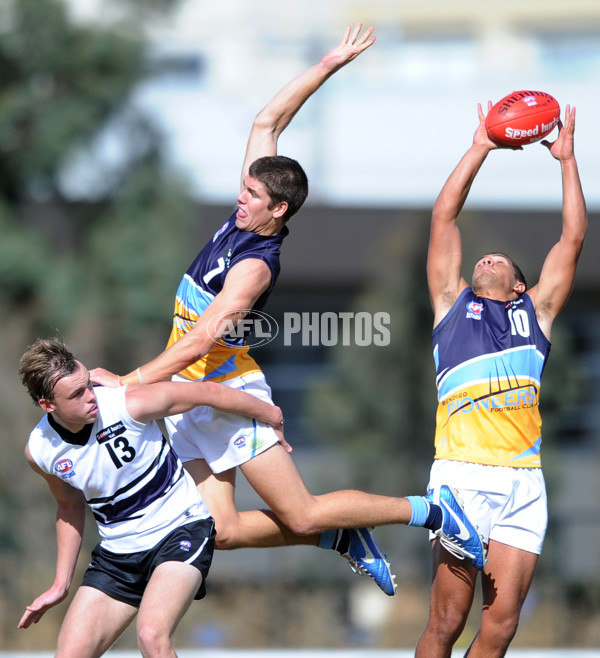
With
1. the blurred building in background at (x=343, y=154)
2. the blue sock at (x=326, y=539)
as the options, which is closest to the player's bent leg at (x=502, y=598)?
the blue sock at (x=326, y=539)

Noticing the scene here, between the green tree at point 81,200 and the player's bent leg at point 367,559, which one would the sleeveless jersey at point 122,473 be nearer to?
the player's bent leg at point 367,559

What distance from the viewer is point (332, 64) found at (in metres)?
5.53

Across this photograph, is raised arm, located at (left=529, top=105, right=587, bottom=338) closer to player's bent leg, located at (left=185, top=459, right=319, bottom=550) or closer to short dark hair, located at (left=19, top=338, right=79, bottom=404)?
player's bent leg, located at (left=185, top=459, right=319, bottom=550)

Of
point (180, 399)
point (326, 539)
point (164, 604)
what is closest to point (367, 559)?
point (326, 539)

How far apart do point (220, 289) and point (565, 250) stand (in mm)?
1755

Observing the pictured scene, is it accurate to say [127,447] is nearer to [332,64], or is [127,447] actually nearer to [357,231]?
[332,64]

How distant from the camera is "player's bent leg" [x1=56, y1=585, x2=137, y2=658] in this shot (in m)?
4.37

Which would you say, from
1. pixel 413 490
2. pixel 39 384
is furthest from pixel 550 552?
pixel 39 384

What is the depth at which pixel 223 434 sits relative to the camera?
16.6 feet

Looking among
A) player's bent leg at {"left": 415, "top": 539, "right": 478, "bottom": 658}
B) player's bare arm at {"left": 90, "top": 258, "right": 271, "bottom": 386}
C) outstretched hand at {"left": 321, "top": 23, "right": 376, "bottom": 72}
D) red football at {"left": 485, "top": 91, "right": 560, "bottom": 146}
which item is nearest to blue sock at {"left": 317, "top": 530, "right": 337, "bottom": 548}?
player's bent leg at {"left": 415, "top": 539, "right": 478, "bottom": 658}

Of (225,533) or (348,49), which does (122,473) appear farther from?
(348,49)

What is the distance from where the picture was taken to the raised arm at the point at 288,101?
5.54m

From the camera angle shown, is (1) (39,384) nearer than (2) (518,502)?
Answer: Yes

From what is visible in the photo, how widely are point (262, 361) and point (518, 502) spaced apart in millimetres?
11906
